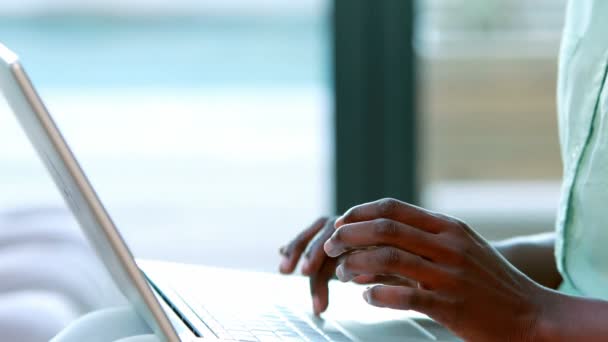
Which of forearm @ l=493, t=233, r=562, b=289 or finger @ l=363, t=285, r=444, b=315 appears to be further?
forearm @ l=493, t=233, r=562, b=289

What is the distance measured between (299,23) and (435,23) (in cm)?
221

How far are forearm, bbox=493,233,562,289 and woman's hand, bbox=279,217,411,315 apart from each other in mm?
163

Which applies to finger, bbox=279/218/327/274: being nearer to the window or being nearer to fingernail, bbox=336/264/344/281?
fingernail, bbox=336/264/344/281

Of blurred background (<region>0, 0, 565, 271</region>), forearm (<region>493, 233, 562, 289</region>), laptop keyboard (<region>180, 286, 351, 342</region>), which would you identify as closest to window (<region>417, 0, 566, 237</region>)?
blurred background (<region>0, 0, 565, 271</region>)

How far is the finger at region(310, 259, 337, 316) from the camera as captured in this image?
80cm

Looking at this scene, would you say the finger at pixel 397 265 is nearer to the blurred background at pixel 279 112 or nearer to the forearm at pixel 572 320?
the forearm at pixel 572 320

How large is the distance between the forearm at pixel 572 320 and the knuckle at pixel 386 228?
0.12 metres

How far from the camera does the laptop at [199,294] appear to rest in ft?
1.83

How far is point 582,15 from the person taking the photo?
2.94ft

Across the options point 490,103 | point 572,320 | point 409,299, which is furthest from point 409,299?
point 490,103

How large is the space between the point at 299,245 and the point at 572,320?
1.02 ft

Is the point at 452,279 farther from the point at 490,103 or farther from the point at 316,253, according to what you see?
the point at 490,103

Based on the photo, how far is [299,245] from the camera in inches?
36.0

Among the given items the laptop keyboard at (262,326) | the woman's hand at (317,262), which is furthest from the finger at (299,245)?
the laptop keyboard at (262,326)
